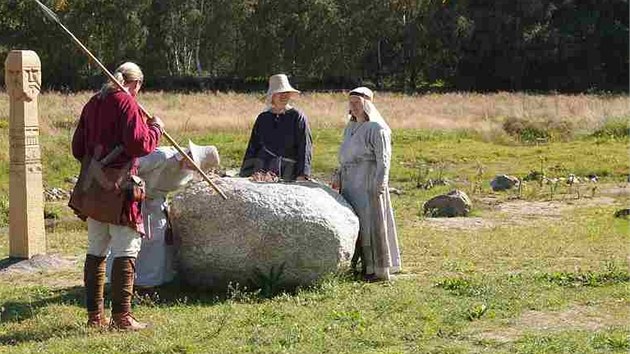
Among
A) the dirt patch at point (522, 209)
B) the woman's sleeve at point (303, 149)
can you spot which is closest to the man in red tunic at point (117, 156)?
the woman's sleeve at point (303, 149)

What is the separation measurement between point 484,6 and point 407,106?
18473 millimetres

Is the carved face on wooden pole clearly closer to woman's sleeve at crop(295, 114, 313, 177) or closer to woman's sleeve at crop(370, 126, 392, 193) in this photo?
woman's sleeve at crop(295, 114, 313, 177)

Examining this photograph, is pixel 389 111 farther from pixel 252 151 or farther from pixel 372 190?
pixel 372 190

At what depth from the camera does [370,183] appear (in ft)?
29.8

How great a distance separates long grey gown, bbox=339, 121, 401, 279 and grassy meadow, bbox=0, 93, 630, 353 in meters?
0.28

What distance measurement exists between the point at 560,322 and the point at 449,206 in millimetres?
7825

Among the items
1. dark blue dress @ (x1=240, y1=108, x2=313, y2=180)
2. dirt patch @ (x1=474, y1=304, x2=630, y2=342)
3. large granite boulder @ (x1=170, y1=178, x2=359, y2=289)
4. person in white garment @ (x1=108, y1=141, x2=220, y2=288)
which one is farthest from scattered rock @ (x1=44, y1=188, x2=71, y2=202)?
dirt patch @ (x1=474, y1=304, x2=630, y2=342)

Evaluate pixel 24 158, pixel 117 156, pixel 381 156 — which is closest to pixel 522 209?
pixel 381 156

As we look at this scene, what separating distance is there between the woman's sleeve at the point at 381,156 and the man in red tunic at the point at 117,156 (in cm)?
245

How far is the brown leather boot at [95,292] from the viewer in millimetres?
7141

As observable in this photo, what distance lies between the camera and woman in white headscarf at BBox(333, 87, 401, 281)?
8.99 meters

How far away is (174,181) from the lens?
8375mm

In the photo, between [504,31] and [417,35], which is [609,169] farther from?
[417,35]

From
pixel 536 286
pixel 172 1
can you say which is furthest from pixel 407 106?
pixel 536 286
